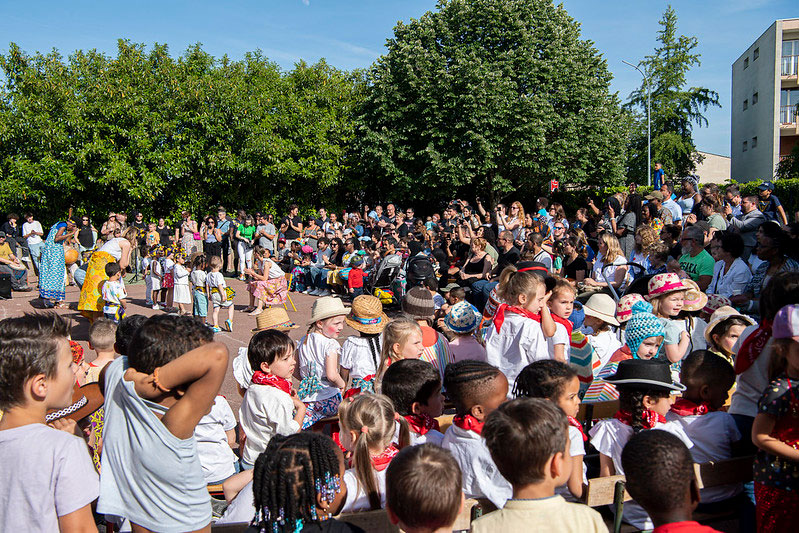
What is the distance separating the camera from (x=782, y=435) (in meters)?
2.64

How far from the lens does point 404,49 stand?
23.0 m

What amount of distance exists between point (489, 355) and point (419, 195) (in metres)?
19.8

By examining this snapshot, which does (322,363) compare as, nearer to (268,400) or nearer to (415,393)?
(268,400)

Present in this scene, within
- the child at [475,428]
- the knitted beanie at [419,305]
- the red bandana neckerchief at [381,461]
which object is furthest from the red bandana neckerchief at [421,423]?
the knitted beanie at [419,305]

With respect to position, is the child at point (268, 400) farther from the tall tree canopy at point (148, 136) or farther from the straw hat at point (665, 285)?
the tall tree canopy at point (148, 136)

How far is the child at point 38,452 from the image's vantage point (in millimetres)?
2137

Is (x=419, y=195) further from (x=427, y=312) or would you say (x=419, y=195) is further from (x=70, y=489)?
(x=70, y=489)

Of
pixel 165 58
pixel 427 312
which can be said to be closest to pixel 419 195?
pixel 165 58

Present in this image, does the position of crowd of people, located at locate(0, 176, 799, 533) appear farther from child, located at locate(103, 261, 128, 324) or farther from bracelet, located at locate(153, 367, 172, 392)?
child, located at locate(103, 261, 128, 324)

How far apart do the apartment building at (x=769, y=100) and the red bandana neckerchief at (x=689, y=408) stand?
34384 millimetres

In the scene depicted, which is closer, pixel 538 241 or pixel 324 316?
pixel 324 316

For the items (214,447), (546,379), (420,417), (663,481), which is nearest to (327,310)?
(214,447)

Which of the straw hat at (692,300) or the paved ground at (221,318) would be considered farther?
the paved ground at (221,318)

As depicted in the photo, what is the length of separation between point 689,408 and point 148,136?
2152 centimetres
